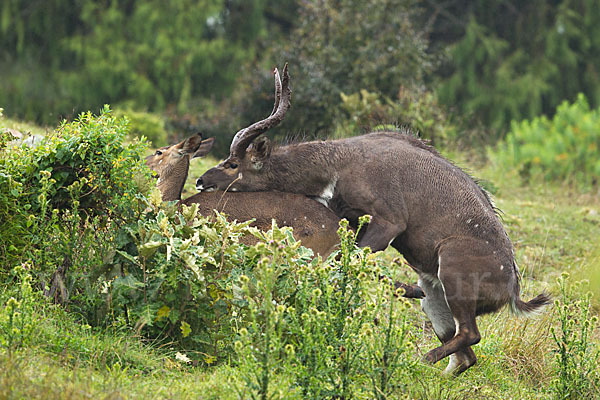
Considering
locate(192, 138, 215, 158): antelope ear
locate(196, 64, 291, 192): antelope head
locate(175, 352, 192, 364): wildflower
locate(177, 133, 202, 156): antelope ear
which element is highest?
locate(196, 64, 291, 192): antelope head

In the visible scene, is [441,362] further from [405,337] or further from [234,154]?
[234,154]

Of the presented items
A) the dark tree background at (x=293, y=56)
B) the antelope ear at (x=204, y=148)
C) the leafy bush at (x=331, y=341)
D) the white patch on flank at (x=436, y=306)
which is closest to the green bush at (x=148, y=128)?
the dark tree background at (x=293, y=56)

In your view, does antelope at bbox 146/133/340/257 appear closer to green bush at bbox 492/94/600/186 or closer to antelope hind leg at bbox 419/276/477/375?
antelope hind leg at bbox 419/276/477/375

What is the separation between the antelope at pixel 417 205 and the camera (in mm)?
6121

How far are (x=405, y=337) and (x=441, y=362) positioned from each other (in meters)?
1.84

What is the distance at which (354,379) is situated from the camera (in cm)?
472

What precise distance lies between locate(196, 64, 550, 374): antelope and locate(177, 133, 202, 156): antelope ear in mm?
859

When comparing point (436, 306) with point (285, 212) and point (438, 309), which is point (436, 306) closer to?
point (438, 309)

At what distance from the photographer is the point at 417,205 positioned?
6.54 m

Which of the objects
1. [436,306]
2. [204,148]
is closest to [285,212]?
[436,306]

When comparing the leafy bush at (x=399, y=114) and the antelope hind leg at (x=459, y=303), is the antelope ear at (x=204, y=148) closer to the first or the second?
the antelope hind leg at (x=459, y=303)

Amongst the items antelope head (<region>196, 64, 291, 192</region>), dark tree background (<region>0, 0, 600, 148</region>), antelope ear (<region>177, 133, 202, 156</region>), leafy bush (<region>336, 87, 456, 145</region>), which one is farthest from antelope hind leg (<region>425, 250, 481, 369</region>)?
dark tree background (<region>0, 0, 600, 148</region>)

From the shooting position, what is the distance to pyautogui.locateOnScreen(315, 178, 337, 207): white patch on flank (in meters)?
6.75

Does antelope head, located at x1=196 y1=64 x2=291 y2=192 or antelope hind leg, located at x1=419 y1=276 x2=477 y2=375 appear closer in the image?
antelope hind leg, located at x1=419 y1=276 x2=477 y2=375
